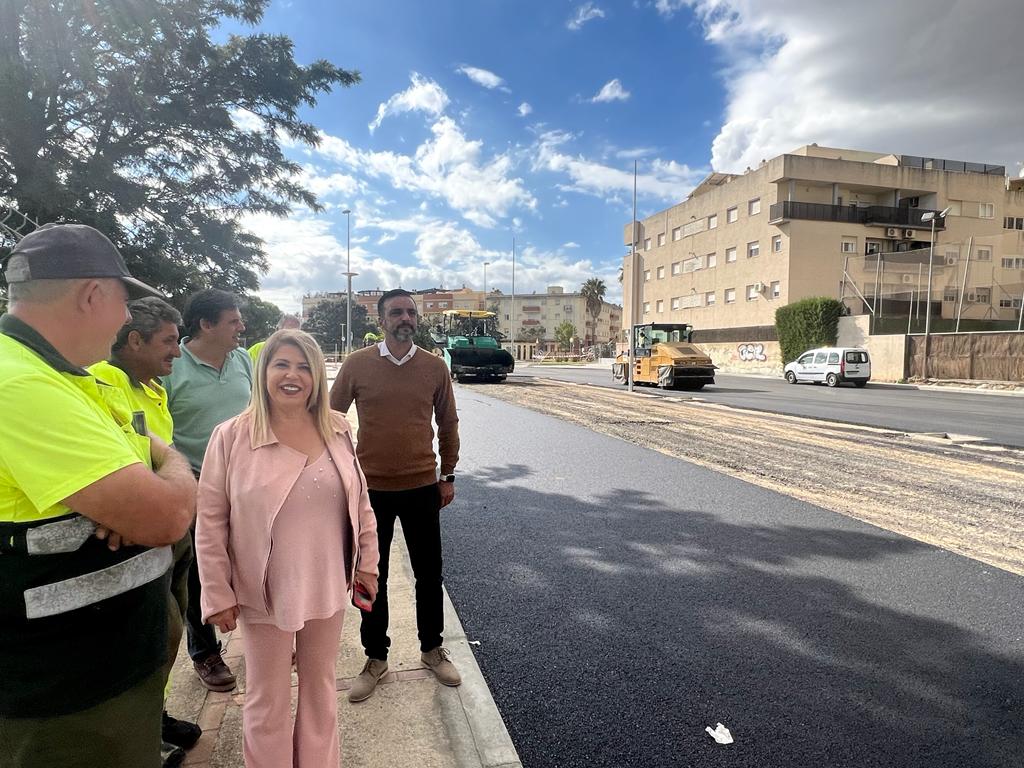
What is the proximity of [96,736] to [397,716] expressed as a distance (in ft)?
4.56

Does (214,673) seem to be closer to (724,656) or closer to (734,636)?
(724,656)

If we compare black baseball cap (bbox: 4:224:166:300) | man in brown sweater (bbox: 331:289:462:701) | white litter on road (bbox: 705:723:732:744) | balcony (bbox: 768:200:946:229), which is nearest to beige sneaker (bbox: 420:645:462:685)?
man in brown sweater (bbox: 331:289:462:701)

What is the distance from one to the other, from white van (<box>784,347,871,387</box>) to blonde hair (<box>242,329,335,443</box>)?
2587cm

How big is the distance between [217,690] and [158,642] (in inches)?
58.2

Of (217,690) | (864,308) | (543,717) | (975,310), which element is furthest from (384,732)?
(864,308)

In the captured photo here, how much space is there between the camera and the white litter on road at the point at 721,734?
7.95 feet

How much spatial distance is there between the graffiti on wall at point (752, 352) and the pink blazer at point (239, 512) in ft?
129

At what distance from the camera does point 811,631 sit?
3.36m

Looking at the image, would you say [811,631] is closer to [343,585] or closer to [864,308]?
[343,585]

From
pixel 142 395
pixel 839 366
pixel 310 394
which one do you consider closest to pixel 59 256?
pixel 310 394

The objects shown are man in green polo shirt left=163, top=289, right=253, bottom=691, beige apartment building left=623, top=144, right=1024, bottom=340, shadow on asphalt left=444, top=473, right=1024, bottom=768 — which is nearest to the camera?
shadow on asphalt left=444, top=473, right=1024, bottom=768

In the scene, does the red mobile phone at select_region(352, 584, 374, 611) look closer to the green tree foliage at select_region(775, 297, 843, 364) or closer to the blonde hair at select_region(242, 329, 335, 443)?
the blonde hair at select_region(242, 329, 335, 443)

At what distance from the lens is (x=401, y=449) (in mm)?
2971

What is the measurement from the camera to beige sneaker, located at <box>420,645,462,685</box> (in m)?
2.78
